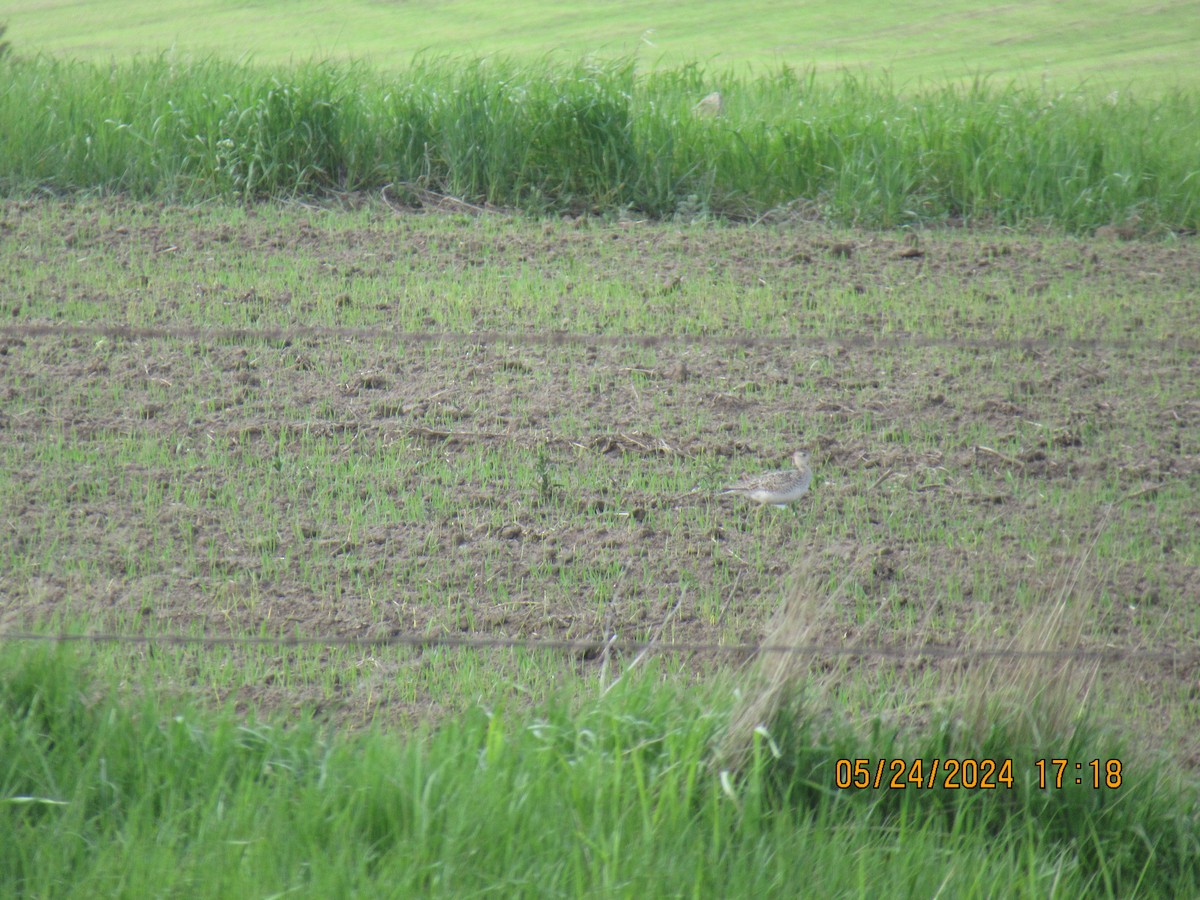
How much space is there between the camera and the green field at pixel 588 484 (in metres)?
2.47

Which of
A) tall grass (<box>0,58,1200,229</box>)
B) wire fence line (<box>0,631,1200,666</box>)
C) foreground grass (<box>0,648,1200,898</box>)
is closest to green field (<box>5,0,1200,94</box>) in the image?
tall grass (<box>0,58,1200,229</box>)

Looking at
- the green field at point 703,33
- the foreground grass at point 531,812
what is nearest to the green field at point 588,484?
the foreground grass at point 531,812

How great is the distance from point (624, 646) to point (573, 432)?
162 cm

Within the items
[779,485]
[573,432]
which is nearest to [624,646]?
[779,485]

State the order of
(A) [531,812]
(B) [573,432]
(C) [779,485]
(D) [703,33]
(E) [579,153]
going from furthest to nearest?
1. (D) [703,33]
2. (E) [579,153]
3. (B) [573,432]
4. (C) [779,485]
5. (A) [531,812]

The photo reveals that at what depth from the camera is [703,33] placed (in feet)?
50.3

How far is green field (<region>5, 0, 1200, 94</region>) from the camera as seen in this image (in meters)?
12.7

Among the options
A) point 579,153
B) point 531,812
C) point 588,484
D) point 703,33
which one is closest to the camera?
point 531,812

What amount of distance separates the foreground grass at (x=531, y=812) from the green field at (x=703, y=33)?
10.4 metres
